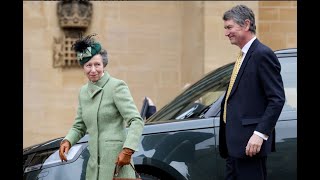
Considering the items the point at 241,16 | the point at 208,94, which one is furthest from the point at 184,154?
the point at 241,16

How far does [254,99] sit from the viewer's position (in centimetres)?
453

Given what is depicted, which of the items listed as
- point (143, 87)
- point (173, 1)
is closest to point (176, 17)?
point (173, 1)

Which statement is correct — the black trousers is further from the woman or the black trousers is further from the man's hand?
the woman

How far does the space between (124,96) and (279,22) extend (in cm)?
683

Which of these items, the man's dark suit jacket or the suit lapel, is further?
the suit lapel

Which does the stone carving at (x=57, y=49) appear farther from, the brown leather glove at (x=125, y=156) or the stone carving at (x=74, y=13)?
the brown leather glove at (x=125, y=156)

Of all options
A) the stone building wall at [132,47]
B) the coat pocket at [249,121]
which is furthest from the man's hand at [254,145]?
the stone building wall at [132,47]

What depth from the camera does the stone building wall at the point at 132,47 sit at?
10727mm

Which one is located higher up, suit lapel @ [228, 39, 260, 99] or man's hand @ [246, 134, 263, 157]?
suit lapel @ [228, 39, 260, 99]

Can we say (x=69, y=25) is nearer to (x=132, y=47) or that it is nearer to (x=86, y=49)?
(x=132, y=47)

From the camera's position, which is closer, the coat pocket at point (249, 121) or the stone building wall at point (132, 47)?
the coat pocket at point (249, 121)

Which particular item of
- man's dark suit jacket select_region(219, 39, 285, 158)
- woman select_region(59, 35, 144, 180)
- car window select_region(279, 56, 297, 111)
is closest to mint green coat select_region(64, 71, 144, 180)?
woman select_region(59, 35, 144, 180)

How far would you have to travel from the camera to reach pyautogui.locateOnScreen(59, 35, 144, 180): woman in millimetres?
4602
